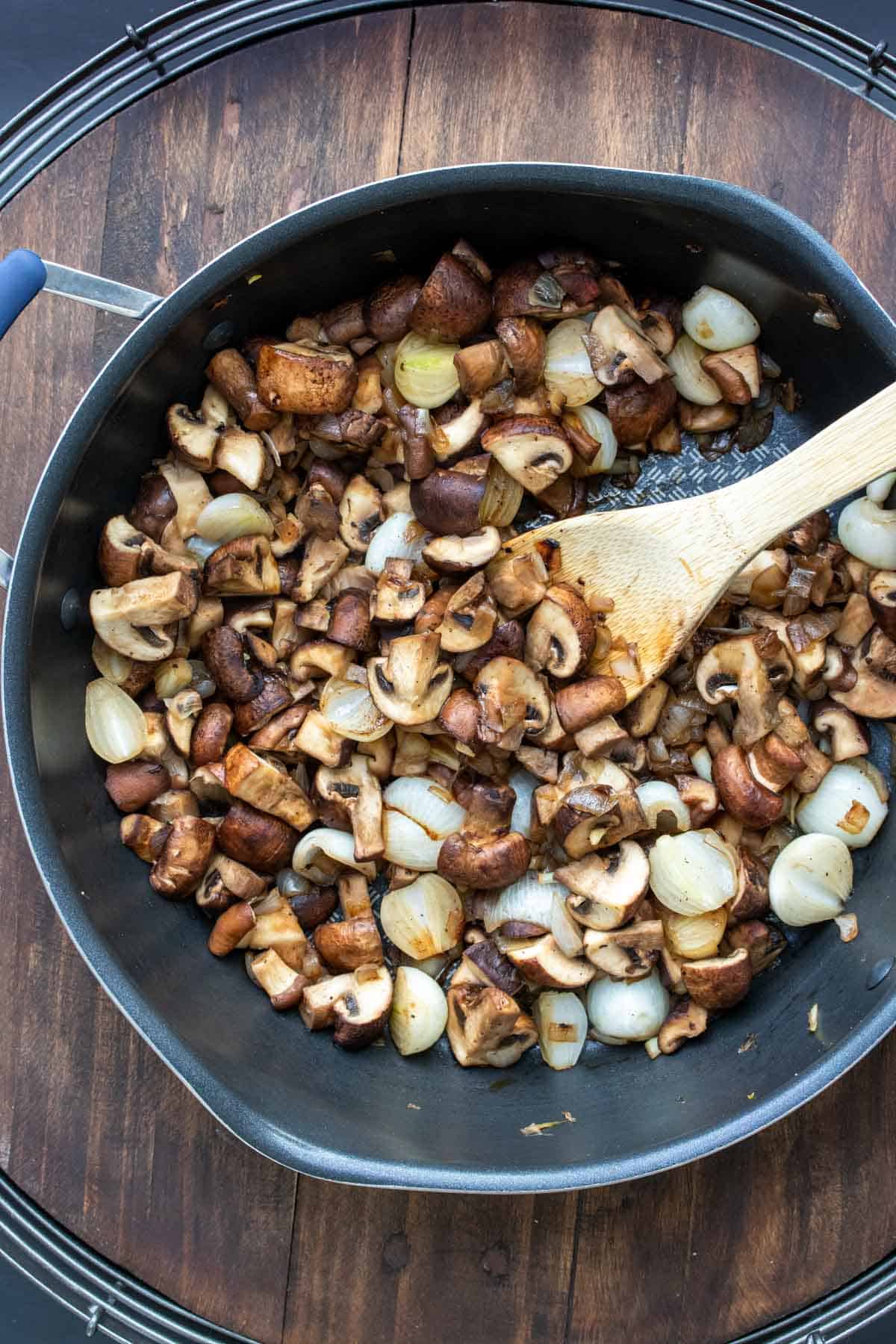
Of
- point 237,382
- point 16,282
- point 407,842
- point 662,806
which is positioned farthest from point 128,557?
point 662,806

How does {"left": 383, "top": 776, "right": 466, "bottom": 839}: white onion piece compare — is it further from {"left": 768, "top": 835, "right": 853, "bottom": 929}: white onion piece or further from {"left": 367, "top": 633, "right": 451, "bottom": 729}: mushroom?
{"left": 768, "top": 835, "right": 853, "bottom": 929}: white onion piece

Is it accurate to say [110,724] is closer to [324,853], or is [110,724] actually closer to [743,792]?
[324,853]

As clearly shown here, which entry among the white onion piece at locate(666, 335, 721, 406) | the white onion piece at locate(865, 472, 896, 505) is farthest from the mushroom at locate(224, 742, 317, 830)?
the white onion piece at locate(865, 472, 896, 505)

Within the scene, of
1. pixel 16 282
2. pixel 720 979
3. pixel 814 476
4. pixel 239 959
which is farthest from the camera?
pixel 239 959

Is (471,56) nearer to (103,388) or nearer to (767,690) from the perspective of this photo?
(103,388)

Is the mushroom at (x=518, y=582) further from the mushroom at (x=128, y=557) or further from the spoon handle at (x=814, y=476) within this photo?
the mushroom at (x=128, y=557)
